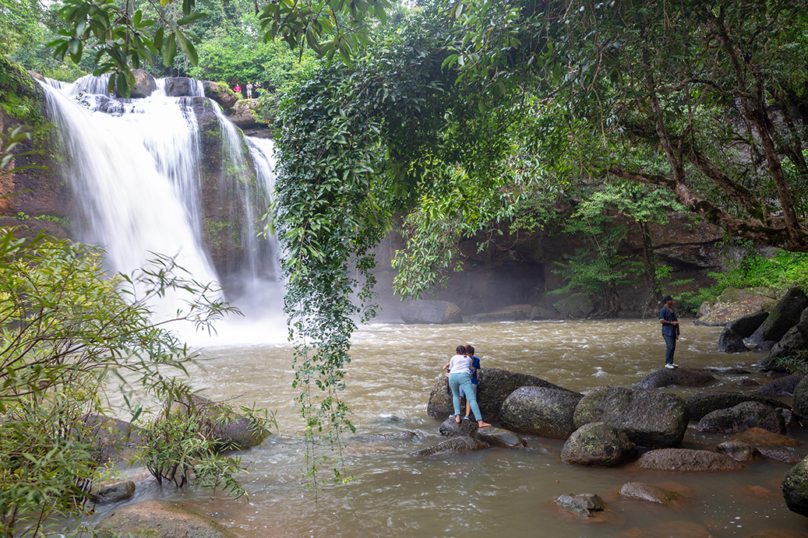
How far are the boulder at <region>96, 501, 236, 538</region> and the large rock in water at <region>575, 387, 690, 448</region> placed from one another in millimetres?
4764

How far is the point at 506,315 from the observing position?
2492 centimetres

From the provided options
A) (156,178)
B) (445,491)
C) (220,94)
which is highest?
(220,94)

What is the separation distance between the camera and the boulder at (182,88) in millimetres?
23720

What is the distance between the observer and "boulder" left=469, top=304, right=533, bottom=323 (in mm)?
24688

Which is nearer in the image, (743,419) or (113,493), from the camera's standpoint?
(113,493)

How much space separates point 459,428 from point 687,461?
9.61 feet

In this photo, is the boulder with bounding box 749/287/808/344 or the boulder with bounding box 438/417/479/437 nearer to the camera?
the boulder with bounding box 438/417/479/437

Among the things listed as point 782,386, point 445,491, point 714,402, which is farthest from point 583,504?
point 782,386

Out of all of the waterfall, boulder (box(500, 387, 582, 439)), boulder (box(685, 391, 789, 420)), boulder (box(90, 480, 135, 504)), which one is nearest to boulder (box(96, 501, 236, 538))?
boulder (box(90, 480, 135, 504))

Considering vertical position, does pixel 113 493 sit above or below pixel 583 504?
below

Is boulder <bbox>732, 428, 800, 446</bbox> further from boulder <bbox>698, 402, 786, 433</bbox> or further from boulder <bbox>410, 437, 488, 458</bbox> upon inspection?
boulder <bbox>410, 437, 488, 458</bbox>

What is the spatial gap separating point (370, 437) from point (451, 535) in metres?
2.94

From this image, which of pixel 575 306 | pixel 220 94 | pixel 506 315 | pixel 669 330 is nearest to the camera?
pixel 669 330

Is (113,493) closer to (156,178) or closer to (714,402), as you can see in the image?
(714,402)
